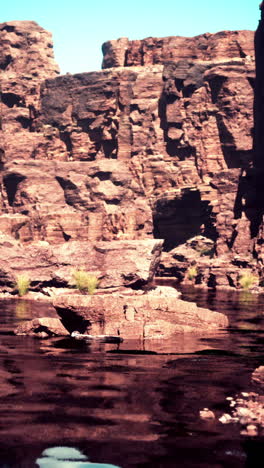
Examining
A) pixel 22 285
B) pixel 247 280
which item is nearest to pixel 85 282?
pixel 22 285

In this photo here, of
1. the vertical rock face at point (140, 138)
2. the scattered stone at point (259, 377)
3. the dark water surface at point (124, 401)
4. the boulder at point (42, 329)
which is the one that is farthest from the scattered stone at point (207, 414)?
the vertical rock face at point (140, 138)

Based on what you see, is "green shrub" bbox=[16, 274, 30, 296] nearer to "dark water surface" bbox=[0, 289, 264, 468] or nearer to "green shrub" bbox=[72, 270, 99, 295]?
"green shrub" bbox=[72, 270, 99, 295]

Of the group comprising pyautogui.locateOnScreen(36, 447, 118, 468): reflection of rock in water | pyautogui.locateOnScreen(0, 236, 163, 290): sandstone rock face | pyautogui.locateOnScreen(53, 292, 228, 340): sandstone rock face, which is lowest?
pyautogui.locateOnScreen(36, 447, 118, 468): reflection of rock in water

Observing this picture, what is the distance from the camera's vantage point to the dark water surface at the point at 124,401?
15.6 m

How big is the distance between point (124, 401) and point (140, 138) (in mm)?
129156

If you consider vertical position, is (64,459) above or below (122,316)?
below

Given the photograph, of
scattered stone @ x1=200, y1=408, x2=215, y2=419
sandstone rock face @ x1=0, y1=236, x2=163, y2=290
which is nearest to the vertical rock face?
sandstone rock face @ x1=0, y1=236, x2=163, y2=290

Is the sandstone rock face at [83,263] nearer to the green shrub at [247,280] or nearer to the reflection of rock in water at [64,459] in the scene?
the green shrub at [247,280]

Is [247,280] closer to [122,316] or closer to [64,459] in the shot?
[122,316]

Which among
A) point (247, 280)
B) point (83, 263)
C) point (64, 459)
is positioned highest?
point (83, 263)

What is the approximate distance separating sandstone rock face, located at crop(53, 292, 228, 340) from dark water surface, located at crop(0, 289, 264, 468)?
4.33 ft

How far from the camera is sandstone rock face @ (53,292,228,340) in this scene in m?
34.5

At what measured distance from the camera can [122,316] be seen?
3494 centimetres

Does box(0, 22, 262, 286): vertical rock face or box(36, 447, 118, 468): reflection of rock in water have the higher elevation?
box(0, 22, 262, 286): vertical rock face
